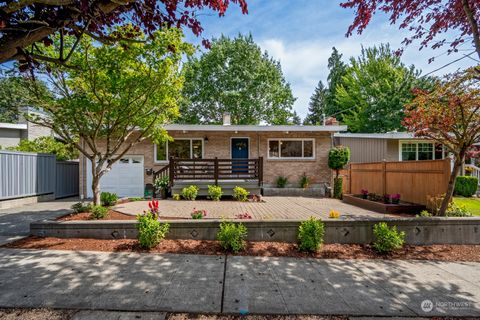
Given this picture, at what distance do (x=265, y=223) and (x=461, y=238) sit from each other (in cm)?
444

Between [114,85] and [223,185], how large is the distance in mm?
6323

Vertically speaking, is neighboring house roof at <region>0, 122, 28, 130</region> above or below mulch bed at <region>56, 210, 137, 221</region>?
above

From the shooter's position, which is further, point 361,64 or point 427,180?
point 361,64

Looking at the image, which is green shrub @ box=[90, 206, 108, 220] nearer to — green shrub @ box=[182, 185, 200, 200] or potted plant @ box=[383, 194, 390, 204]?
green shrub @ box=[182, 185, 200, 200]

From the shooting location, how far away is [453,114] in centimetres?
589

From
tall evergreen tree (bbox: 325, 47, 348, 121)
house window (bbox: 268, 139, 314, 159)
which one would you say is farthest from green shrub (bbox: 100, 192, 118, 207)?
tall evergreen tree (bbox: 325, 47, 348, 121)

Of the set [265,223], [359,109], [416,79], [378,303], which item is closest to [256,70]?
[359,109]

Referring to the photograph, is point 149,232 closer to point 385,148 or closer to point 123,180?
point 123,180

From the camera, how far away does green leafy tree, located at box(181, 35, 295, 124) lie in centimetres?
2698

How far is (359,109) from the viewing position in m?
27.1

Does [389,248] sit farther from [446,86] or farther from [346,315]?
[446,86]

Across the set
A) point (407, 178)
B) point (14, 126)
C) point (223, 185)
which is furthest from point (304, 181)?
point (14, 126)

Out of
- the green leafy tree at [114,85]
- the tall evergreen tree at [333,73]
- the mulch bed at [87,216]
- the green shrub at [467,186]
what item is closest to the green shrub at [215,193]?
the mulch bed at [87,216]

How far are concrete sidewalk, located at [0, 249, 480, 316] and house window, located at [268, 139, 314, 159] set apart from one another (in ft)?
30.1
